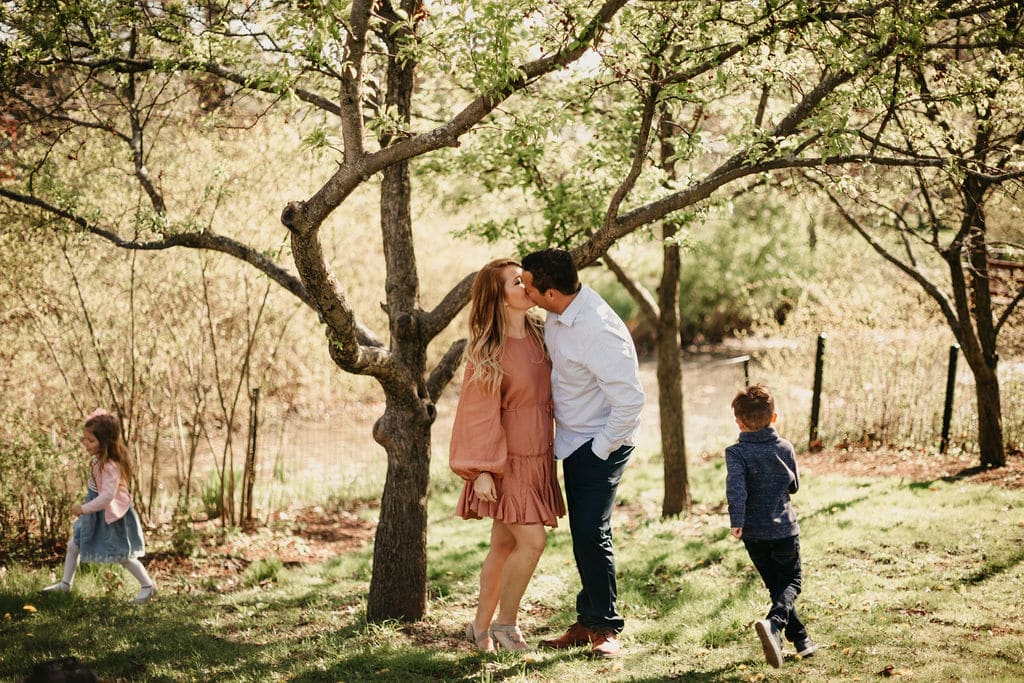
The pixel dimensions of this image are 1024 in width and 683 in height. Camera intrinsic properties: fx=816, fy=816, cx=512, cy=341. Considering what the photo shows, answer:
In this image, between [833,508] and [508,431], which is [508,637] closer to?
[508,431]

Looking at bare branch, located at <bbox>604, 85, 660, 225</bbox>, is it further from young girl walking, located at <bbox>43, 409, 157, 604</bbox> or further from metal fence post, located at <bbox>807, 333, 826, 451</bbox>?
metal fence post, located at <bbox>807, 333, 826, 451</bbox>

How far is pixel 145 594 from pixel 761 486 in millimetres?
4212

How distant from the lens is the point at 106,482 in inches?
219

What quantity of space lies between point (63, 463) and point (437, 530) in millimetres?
3304

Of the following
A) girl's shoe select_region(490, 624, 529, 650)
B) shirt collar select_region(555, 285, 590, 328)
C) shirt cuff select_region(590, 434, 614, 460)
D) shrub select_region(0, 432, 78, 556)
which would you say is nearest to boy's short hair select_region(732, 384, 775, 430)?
shirt cuff select_region(590, 434, 614, 460)

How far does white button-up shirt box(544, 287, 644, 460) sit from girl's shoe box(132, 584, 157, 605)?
3.31m

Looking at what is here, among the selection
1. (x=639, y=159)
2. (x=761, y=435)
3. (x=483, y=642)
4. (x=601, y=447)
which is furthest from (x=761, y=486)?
(x=639, y=159)

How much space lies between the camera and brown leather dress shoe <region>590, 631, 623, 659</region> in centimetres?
418

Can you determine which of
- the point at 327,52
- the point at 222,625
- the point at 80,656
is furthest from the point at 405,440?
the point at 327,52

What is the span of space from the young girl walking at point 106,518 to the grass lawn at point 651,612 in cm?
24

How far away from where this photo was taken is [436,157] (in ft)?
20.7

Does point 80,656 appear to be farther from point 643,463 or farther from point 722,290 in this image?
point 722,290

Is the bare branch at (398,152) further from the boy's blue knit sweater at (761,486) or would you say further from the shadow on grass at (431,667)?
the shadow on grass at (431,667)

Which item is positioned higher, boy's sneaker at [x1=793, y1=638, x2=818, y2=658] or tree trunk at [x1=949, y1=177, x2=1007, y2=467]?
tree trunk at [x1=949, y1=177, x2=1007, y2=467]
